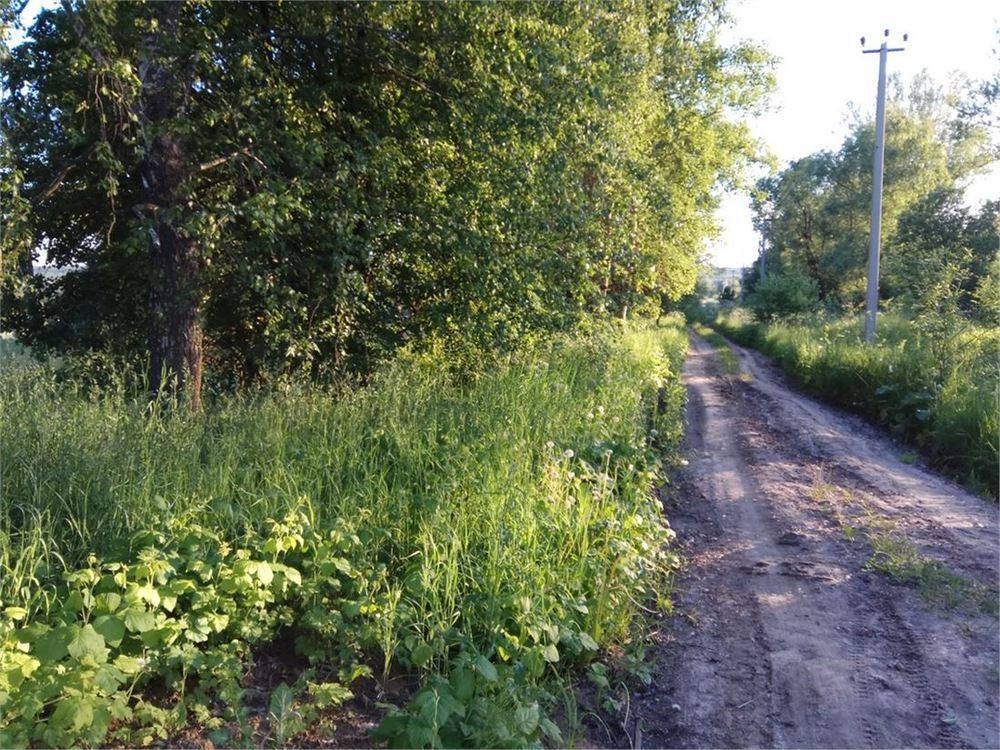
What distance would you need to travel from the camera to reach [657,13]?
12.9 m

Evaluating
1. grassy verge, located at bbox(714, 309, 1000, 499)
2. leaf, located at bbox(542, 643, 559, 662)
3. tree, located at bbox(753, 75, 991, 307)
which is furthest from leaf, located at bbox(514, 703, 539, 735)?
tree, located at bbox(753, 75, 991, 307)

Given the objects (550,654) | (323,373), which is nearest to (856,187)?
(323,373)

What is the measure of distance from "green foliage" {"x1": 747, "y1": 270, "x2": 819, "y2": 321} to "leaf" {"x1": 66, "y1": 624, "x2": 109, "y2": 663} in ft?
125

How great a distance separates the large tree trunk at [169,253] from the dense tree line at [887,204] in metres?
19.2

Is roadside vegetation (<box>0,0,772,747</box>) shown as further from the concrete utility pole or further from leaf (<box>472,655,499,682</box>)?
the concrete utility pole

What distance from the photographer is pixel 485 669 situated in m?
3.38

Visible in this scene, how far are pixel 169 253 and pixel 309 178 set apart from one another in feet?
5.20

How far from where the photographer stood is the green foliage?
38656 mm

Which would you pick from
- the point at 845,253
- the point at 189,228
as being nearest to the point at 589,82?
the point at 189,228

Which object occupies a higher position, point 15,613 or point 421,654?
point 15,613

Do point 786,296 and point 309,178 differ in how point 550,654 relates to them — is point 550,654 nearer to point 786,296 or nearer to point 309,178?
point 309,178

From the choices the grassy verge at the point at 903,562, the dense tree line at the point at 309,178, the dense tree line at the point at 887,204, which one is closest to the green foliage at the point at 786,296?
the dense tree line at the point at 887,204

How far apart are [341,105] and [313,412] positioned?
4.63 meters

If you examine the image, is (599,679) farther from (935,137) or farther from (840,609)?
(935,137)
